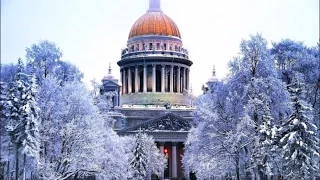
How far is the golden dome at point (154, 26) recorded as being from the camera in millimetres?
117312

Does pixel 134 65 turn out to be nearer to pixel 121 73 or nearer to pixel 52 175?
pixel 121 73

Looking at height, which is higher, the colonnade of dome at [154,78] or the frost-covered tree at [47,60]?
the colonnade of dome at [154,78]

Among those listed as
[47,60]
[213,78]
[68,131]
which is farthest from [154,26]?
[68,131]

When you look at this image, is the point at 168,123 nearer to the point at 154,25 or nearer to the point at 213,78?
the point at 213,78

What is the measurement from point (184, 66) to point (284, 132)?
80.1m

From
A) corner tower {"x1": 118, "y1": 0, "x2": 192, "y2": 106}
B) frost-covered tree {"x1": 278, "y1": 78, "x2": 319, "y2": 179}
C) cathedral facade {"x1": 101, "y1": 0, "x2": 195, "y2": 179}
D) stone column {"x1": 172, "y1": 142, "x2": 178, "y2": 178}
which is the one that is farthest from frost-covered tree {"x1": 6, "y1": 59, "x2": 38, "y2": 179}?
corner tower {"x1": 118, "y1": 0, "x2": 192, "y2": 106}

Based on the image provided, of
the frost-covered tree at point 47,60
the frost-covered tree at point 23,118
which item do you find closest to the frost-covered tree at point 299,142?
the frost-covered tree at point 23,118

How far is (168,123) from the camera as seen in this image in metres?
97.7

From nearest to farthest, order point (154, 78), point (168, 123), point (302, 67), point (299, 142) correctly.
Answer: point (299, 142)
point (302, 67)
point (168, 123)
point (154, 78)

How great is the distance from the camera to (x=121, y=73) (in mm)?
121500

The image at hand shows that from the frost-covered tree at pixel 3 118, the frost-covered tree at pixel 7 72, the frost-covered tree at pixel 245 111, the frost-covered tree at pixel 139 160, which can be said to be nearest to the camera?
the frost-covered tree at pixel 245 111

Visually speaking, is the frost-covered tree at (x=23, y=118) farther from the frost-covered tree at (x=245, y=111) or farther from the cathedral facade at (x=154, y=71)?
the cathedral facade at (x=154, y=71)

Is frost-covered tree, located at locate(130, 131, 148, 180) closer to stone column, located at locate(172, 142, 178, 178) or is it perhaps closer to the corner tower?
stone column, located at locate(172, 142, 178, 178)

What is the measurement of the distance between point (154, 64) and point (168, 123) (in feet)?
69.9
